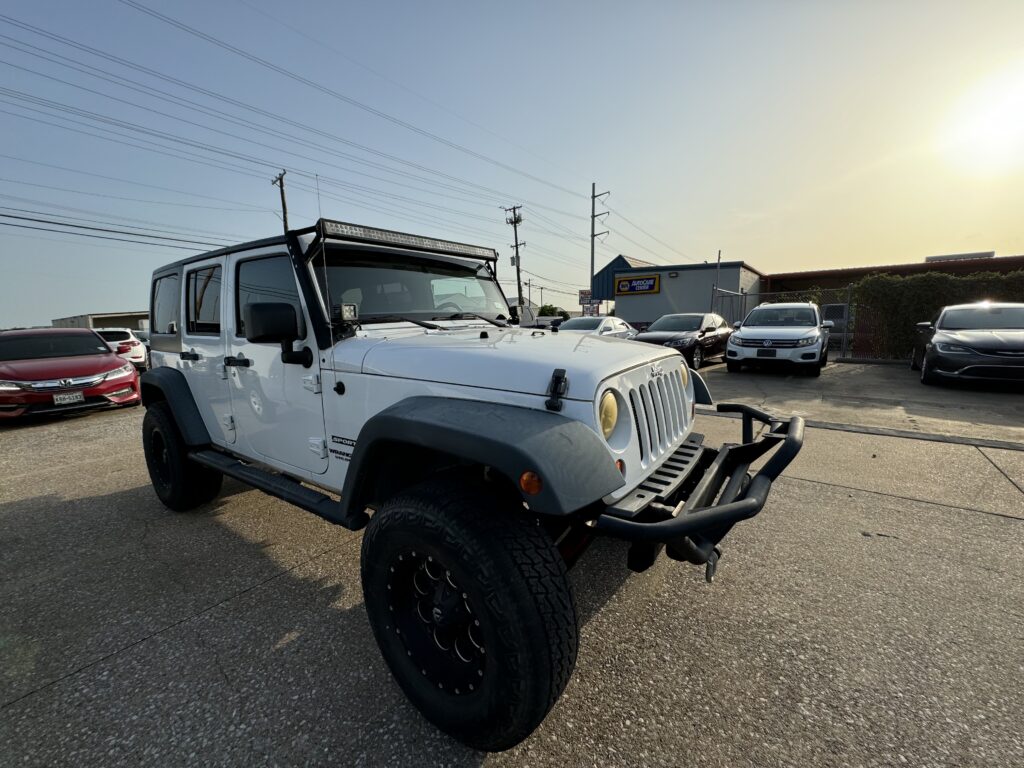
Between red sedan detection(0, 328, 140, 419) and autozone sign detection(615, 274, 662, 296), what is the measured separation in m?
25.0

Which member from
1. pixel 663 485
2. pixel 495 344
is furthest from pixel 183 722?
pixel 663 485

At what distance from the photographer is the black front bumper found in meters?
1.52

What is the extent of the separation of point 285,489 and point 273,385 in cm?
59

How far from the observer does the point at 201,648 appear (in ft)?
7.12

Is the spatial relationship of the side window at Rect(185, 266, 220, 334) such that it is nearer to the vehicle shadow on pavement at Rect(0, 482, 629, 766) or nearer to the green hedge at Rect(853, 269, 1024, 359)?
the vehicle shadow on pavement at Rect(0, 482, 629, 766)

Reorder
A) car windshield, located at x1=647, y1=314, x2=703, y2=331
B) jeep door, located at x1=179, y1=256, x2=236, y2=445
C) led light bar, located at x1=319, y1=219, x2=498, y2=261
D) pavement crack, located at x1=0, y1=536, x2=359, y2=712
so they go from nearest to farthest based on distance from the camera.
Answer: pavement crack, located at x1=0, y1=536, x2=359, y2=712
led light bar, located at x1=319, y1=219, x2=498, y2=261
jeep door, located at x1=179, y1=256, x2=236, y2=445
car windshield, located at x1=647, y1=314, x2=703, y2=331

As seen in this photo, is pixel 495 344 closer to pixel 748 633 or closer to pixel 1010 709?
pixel 748 633

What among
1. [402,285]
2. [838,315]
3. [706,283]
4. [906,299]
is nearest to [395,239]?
[402,285]

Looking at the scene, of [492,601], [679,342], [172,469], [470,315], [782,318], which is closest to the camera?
[492,601]

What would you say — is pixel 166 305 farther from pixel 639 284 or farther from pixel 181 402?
pixel 639 284

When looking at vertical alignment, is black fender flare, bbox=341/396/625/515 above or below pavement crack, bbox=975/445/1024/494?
above

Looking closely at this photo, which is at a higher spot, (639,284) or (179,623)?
(639,284)

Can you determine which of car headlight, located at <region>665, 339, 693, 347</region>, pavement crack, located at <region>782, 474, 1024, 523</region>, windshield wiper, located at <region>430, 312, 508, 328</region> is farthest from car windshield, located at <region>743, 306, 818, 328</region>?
windshield wiper, located at <region>430, 312, 508, 328</region>

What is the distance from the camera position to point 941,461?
14.2ft
